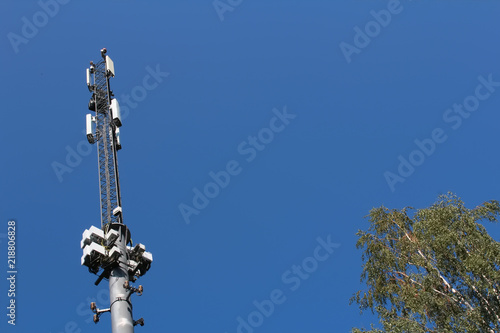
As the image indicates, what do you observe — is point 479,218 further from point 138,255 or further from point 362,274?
Result: point 138,255

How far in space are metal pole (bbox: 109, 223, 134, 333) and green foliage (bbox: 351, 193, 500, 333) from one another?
10.9 meters

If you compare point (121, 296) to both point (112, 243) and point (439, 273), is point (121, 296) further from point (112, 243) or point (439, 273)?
point (439, 273)

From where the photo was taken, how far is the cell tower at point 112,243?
21.7m

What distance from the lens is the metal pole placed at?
2098 centimetres

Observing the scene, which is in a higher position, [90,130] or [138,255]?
[90,130]

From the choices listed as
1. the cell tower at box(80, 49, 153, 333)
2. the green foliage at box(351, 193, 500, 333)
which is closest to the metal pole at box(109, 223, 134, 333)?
the cell tower at box(80, 49, 153, 333)

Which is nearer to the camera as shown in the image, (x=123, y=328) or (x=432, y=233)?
(x=123, y=328)

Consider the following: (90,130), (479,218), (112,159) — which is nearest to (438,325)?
(479,218)

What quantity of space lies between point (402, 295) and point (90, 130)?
18.5m

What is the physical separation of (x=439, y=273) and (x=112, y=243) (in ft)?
52.8

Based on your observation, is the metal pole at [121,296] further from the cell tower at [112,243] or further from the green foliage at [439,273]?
the green foliage at [439,273]

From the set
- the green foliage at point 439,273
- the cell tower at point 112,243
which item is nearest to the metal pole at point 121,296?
the cell tower at point 112,243

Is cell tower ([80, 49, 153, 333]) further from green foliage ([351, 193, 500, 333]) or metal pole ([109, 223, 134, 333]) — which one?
green foliage ([351, 193, 500, 333])

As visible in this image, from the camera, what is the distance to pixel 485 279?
24359 mm
